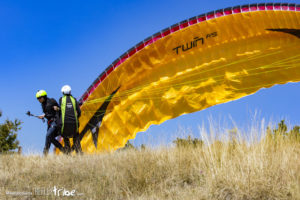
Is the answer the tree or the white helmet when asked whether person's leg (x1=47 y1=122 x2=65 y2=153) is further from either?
the tree

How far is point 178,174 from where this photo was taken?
5137mm

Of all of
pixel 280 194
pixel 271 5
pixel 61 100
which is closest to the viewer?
pixel 280 194

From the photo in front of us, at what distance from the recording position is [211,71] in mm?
8867

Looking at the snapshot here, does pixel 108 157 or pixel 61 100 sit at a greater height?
pixel 61 100

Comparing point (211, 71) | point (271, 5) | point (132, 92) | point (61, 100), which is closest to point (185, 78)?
point (211, 71)

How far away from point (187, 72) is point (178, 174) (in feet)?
14.8

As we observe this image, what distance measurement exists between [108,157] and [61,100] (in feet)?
7.80

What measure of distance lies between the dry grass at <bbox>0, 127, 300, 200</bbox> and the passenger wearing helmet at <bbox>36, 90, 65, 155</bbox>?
5.10 feet

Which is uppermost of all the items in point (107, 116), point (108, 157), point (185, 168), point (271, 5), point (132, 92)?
point (271, 5)

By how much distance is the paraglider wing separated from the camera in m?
8.05

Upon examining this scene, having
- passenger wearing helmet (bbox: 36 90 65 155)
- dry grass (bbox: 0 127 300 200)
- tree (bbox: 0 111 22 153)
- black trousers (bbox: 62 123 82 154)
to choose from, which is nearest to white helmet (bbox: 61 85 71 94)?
passenger wearing helmet (bbox: 36 90 65 155)

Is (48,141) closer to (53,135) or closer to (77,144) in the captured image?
(53,135)

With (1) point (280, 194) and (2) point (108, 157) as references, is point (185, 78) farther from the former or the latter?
(1) point (280, 194)

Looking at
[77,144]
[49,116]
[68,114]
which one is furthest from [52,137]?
[68,114]
